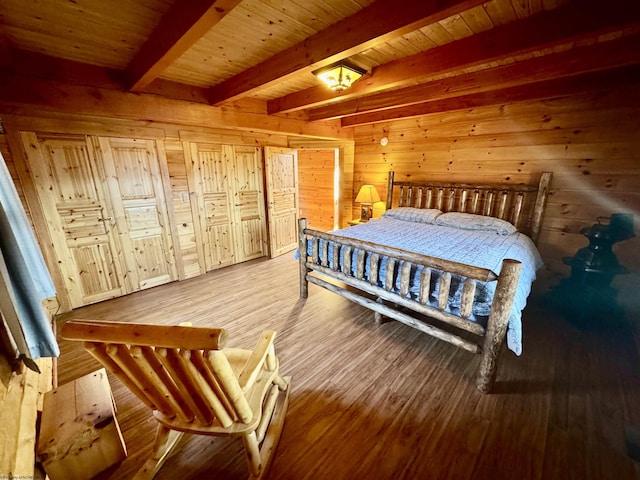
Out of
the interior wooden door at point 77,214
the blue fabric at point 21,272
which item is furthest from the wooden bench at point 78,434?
the interior wooden door at point 77,214

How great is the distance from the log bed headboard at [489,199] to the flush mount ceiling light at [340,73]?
222 cm

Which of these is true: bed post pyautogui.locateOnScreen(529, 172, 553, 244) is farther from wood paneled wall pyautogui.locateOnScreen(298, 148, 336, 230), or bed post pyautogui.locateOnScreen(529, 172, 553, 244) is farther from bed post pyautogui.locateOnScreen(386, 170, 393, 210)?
wood paneled wall pyautogui.locateOnScreen(298, 148, 336, 230)

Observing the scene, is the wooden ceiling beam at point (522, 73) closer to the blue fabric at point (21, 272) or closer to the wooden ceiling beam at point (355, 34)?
the wooden ceiling beam at point (355, 34)

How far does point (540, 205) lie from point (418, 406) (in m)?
2.72

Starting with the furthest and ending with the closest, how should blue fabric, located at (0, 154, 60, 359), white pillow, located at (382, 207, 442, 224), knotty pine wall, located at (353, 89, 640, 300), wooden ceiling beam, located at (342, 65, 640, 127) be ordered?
white pillow, located at (382, 207, 442, 224) < knotty pine wall, located at (353, 89, 640, 300) < wooden ceiling beam, located at (342, 65, 640, 127) < blue fabric, located at (0, 154, 60, 359)

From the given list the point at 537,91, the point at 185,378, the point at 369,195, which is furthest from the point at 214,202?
the point at 537,91

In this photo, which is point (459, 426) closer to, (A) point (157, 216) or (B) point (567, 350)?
(B) point (567, 350)

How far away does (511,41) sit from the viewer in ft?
5.16

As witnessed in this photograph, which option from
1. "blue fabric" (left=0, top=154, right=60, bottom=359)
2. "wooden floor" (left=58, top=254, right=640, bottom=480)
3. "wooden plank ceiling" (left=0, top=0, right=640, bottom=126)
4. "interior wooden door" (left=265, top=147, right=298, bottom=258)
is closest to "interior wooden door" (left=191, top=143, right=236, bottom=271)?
"interior wooden door" (left=265, top=147, right=298, bottom=258)

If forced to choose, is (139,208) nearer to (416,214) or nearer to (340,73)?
(340,73)

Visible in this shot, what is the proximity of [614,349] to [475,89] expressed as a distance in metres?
2.63

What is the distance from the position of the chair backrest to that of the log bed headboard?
3.46 metres

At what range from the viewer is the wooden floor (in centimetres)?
133

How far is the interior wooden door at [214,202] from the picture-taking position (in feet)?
11.7
